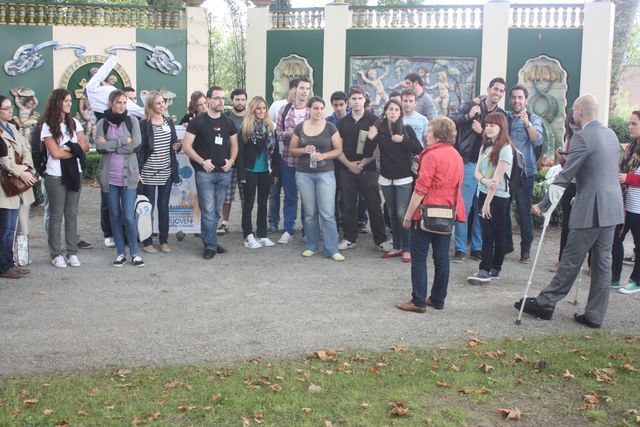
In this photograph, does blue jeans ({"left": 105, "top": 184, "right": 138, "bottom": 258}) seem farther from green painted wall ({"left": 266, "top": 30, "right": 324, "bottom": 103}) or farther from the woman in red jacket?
green painted wall ({"left": 266, "top": 30, "right": 324, "bottom": 103})

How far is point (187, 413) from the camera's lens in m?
5.05

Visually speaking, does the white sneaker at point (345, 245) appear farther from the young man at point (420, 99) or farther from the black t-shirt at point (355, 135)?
the young man at point (420, 99)

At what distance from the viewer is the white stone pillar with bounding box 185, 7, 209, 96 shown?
21.6 metres

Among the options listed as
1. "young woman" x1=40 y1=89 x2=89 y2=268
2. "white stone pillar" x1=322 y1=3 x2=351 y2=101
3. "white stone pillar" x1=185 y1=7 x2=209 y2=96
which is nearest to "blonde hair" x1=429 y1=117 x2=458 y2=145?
"young woman" x1=40 y1=89 x2=89 y2=268

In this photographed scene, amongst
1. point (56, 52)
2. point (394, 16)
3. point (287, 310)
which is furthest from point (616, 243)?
point (56, 52)

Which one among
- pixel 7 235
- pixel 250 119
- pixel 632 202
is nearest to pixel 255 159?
pixel 250 119

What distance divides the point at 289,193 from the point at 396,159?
2.00 metres

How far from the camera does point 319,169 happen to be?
10047mm

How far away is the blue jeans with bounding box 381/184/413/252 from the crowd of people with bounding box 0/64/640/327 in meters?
0.02

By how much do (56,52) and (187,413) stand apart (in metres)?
17.9

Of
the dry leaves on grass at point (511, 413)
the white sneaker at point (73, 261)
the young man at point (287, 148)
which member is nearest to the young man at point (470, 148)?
the young man at point (287, 148)

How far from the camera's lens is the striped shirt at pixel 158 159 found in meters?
10.1

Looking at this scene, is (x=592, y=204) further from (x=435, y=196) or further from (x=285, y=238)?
(x=285, y=238)

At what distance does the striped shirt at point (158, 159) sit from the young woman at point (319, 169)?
1.62 meters
